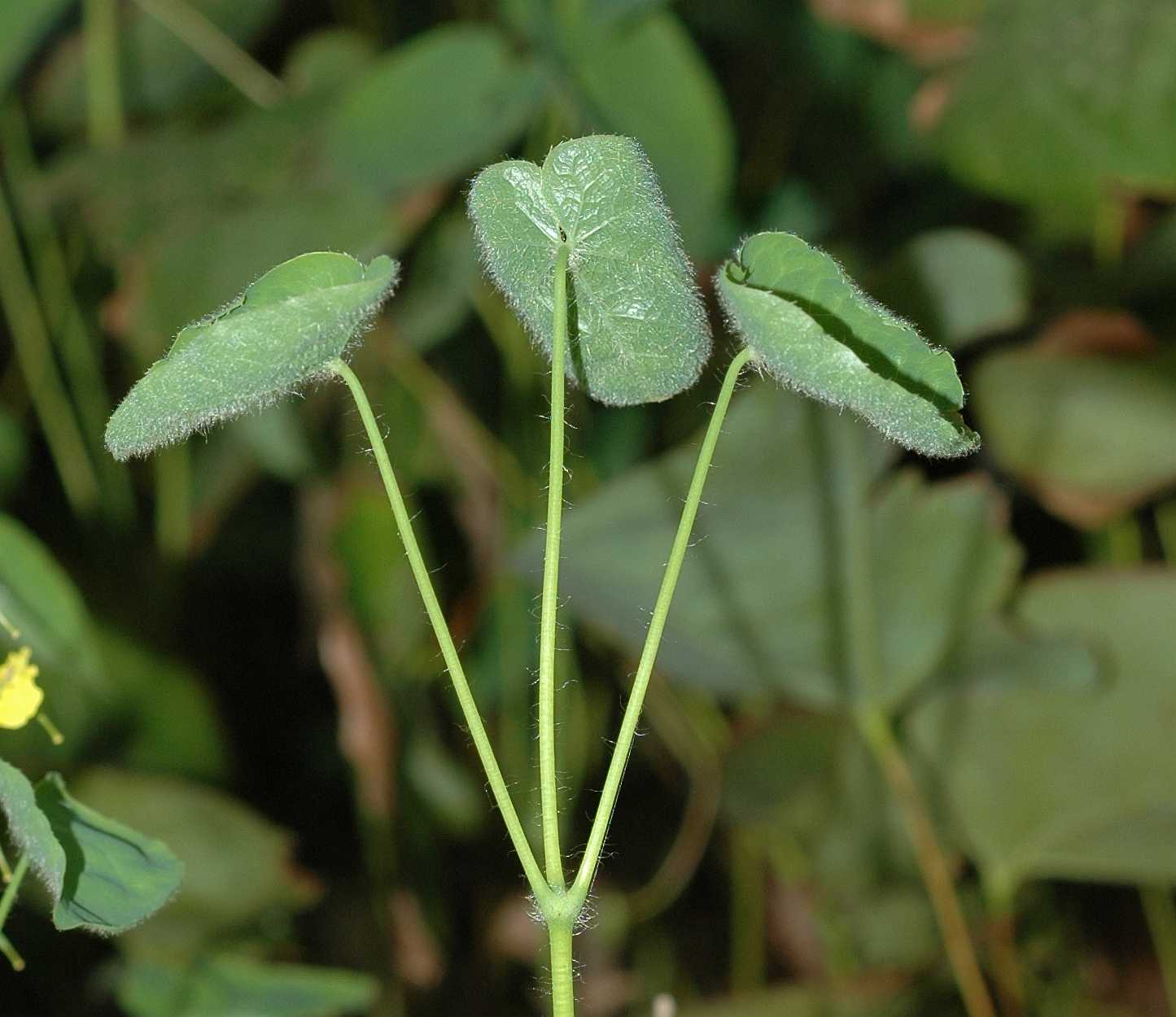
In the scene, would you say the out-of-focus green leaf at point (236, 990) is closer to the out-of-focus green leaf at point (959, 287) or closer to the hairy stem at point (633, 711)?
the hairy stem at point (633, 711)

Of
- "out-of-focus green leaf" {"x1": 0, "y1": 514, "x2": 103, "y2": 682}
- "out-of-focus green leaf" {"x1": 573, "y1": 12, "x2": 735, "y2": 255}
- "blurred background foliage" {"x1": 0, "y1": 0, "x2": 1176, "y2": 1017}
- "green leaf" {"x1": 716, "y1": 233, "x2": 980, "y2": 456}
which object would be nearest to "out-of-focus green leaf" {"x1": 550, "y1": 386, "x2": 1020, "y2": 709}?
"blurred background foliage" {"x1": 0, "y1": 0, "x2": 1176, "y2": 1017}

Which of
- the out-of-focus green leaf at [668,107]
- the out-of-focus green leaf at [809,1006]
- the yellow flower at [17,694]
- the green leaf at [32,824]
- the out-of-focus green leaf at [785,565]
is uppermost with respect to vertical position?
the yellow flower at [17,694]

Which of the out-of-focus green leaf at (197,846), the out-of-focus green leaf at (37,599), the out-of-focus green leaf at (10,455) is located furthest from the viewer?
the out-of-focus green leaf at (10,455)

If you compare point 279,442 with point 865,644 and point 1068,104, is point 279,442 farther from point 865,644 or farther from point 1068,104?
point 1068,104

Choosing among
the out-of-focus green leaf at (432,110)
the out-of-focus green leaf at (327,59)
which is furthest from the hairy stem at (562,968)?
the out-of-focus green leaf at (327,59)

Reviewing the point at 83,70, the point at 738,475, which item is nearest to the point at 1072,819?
the point at 738,475

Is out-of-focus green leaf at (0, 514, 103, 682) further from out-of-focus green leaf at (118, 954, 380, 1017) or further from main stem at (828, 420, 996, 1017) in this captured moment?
main stem at (828, 420, 996, 1017)

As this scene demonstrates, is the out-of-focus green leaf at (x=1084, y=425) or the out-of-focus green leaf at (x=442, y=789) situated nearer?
the out-of-focus green leaf at (x=1084, y=425)

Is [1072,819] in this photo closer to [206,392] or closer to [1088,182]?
[1088,182]
